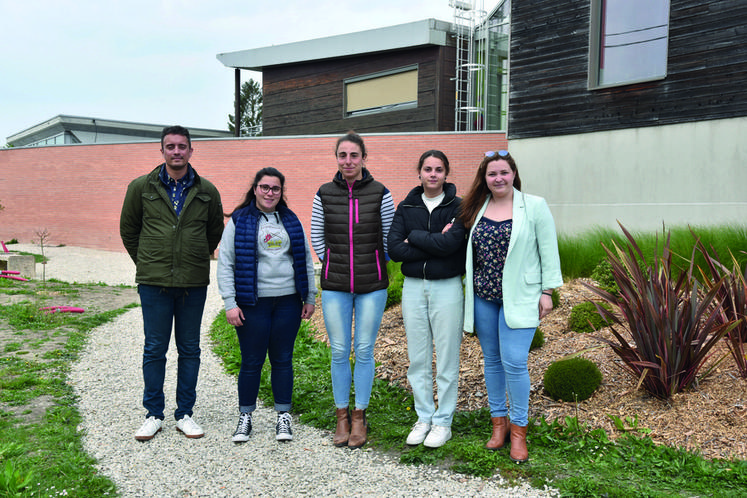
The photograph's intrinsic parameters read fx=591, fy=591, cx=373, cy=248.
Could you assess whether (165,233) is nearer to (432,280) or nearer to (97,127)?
(432,280)

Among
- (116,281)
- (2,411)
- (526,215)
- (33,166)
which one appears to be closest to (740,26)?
(526,215)

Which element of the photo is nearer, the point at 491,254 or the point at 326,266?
the point at 491,254

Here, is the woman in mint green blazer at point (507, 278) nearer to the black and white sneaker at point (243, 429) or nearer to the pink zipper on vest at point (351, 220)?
the pink zipper on vest at point (351, 220)

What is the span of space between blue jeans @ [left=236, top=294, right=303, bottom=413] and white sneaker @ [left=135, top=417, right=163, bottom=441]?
0.62 m

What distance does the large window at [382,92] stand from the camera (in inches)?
729

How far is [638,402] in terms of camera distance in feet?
14.2

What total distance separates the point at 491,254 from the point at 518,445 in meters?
1.21

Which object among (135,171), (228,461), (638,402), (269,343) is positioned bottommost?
(228,461)

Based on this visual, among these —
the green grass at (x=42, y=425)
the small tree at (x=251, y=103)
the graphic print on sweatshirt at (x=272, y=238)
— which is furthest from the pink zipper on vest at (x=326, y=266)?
the small tree at (x=251, y=103)

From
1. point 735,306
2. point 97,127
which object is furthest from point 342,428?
point 97,127

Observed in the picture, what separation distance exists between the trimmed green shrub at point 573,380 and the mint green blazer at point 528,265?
1.08 m

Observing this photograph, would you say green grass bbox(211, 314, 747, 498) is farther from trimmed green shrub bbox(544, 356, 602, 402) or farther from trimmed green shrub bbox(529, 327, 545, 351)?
trimmed green shrub bbox(529, 327, 545, 351)

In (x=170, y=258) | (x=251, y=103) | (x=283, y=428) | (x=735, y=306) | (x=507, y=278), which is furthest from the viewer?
(x=251, y=103)

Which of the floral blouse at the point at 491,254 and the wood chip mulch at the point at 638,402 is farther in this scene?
the wood chip mulch at the point at 638,402
